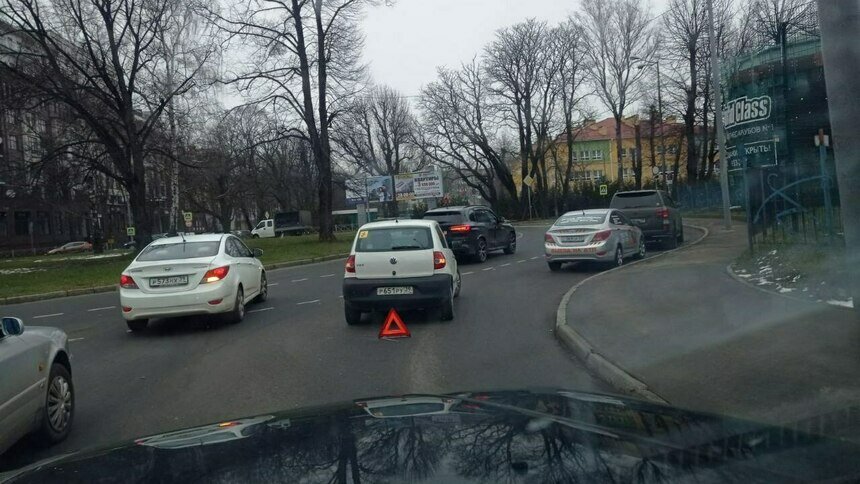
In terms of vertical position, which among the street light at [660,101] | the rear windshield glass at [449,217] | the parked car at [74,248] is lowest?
the rear windshield glass at [449,217]

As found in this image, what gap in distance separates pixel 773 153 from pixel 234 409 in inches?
452

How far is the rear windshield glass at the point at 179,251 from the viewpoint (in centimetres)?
1077

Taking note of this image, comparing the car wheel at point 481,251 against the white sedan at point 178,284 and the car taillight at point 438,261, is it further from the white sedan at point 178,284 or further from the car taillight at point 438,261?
the white sedan at point 178,284

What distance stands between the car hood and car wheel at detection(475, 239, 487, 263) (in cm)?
1664

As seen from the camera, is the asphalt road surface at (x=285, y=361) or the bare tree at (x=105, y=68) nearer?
the asphalt road surface at (x=285, y=361)

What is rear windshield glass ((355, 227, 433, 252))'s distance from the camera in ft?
34.0

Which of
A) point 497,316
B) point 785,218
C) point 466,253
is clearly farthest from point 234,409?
point 466,253

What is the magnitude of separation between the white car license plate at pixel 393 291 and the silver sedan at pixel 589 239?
6.96 m

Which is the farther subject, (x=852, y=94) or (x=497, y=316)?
(x=497, y=316)

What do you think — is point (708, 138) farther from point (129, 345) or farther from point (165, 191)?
point (129, 345)

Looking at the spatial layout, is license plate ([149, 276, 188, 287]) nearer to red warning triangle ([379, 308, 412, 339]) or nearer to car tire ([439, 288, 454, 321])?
red warning triangle ([379, 308, 412, 339])

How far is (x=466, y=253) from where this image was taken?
20.0 m

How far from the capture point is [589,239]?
15.8 meters

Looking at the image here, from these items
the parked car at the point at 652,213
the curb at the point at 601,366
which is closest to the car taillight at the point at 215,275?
the curb at the point at 601,366
